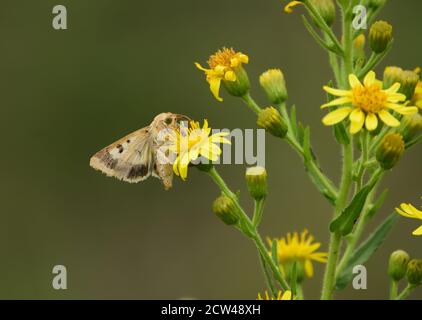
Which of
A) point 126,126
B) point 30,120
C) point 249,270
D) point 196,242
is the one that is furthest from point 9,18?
point 249,270

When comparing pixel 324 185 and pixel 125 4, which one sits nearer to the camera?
pixel 324 185

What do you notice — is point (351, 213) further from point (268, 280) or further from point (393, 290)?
point (393, 290)

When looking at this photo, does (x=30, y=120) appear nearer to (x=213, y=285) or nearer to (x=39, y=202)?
(x=39, y=202)

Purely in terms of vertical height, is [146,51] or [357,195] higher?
[146,51]

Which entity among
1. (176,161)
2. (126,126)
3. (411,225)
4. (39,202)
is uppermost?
(126,126)

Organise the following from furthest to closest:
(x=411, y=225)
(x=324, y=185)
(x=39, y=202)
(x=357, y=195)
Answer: (x=39, y=202), (x=411, y=225), (x=324, y=185), (x=357, y=195)

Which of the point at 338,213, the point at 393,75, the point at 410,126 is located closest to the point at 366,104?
the point at 393,75

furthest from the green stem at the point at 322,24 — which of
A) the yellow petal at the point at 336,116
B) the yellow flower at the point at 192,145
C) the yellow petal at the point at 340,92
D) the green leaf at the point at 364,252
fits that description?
the green leaf at the point at 364,252
